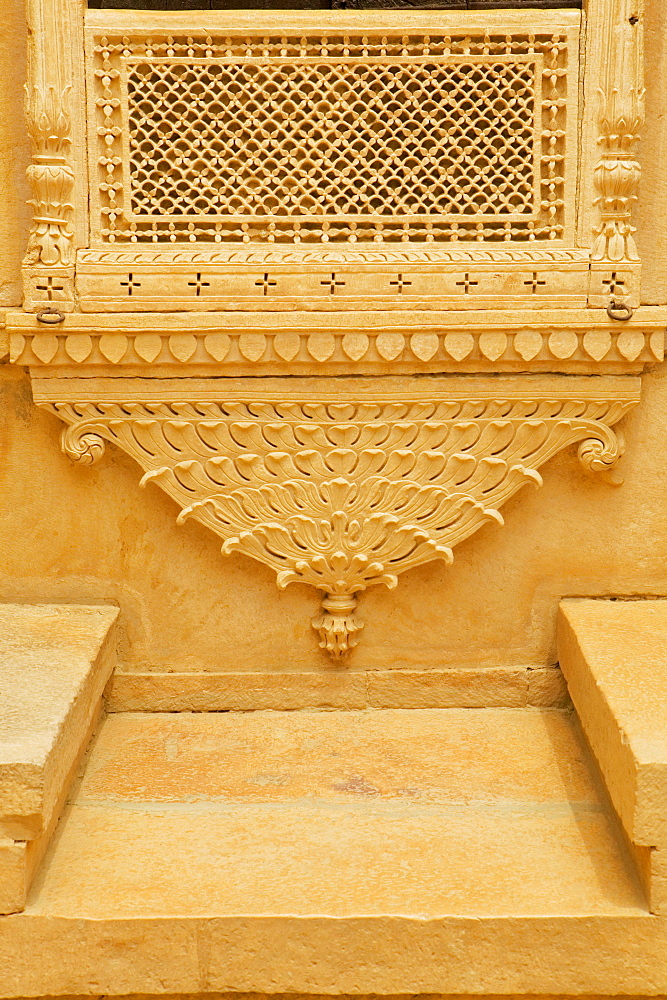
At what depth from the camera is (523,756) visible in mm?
2229

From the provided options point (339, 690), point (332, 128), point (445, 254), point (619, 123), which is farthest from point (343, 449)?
point (619, 123)

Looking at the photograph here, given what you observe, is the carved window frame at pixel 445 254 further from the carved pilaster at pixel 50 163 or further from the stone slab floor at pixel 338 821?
the stone slab floor at pixel 338 821

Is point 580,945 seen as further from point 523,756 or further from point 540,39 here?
point 540,39

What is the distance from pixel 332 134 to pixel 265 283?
1.30 ft

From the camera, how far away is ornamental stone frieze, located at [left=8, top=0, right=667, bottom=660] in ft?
7.32

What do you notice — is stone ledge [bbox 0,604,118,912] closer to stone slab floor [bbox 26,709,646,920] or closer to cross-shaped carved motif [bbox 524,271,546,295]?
stone slab floor [bbox 26,709,646,920]

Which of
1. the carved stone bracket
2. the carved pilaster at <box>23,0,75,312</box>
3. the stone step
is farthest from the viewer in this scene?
the carved stone bracket

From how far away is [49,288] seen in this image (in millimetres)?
2236

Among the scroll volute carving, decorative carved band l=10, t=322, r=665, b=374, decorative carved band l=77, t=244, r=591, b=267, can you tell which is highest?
the scroll volute carving


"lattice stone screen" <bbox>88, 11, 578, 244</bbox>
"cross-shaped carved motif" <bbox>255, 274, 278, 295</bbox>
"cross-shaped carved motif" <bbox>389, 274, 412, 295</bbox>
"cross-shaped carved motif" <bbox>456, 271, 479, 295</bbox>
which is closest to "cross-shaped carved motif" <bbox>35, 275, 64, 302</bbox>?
"lattice stone screen" <bbox>88, 11, 578, 244</bbox>

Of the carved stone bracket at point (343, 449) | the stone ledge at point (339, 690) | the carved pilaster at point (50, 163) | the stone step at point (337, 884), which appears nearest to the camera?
the stone step at point (337, 884)

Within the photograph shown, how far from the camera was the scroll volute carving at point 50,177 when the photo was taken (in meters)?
2.18

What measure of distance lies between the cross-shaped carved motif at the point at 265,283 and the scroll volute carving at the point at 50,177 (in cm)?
44

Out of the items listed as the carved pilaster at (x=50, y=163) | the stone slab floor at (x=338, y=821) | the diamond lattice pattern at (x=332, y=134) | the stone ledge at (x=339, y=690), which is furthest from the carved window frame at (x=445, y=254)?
the stone slab floor at (x=338, y=821)
